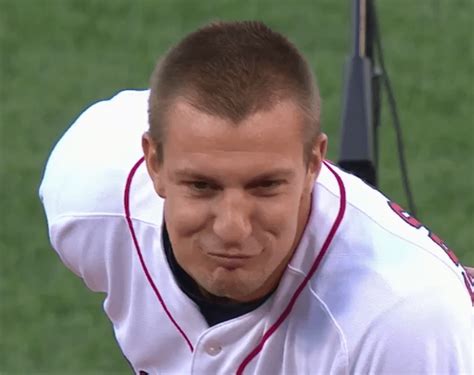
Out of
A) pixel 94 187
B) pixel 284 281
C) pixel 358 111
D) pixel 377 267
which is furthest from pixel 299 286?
pixel 358 111

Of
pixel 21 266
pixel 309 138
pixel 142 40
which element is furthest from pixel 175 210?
pixel 142 40

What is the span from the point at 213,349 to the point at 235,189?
44 centimetres

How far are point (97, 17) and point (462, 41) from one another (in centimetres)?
144

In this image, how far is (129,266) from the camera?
2.35 m

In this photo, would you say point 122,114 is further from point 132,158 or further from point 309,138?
point 309,138

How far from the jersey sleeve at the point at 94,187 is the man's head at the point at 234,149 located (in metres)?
0.34

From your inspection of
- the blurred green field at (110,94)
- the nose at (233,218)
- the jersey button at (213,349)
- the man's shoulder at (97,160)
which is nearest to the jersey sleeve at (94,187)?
the man's shoulder at (97,160)

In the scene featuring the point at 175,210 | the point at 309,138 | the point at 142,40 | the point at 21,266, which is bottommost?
the point at 21,266

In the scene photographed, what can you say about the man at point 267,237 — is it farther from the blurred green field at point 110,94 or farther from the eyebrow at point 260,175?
the blurred green field at point 110,94

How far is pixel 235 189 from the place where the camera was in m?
1.87

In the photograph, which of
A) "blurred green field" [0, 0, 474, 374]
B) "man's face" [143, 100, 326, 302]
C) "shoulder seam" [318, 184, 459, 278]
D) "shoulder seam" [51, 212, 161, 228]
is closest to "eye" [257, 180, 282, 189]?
"man's face" [143, 100, 326, 302]

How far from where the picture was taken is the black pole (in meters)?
2.49

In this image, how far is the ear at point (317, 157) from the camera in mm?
1943

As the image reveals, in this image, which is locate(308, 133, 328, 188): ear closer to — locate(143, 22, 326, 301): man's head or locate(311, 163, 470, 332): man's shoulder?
locate(143, 22, 326, 301): man's head
